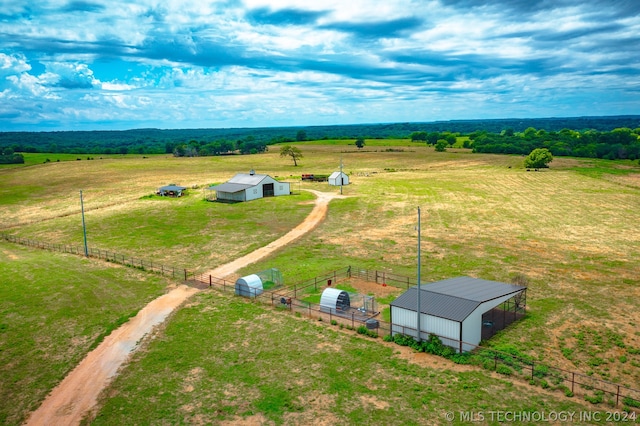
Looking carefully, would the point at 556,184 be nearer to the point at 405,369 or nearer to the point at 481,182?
the point at 481,182

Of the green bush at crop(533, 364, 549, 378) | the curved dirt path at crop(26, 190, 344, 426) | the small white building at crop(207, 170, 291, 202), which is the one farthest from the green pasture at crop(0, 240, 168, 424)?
the small white building at crop(207, 170, 291, 202)

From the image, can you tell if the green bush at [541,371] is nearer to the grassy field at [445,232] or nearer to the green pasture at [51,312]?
the grassy field at [445,232]

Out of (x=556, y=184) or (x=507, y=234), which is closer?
(x=507, y=234)

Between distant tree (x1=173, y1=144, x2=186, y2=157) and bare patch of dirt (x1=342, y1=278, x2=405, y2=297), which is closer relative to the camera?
bare patch of dirt (x1=342, y1=278, x2=405, y2=297)

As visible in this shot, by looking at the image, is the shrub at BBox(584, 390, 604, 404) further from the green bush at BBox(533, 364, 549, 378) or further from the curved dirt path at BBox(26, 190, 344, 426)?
the curved dirt path at BBox(26, 190, 344, 426)

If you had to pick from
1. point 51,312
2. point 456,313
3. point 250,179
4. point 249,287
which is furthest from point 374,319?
point 250,179

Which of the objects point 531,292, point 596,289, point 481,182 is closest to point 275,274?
point 531,292

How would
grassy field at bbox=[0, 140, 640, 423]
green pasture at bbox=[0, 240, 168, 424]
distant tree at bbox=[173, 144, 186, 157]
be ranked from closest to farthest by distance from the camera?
green pasture at bbox=[0, 240, 168, 424] < grassy field at bbox=[0, 140, 640, 423] < distant tree at bbox=[173, 144, 186, 157]
